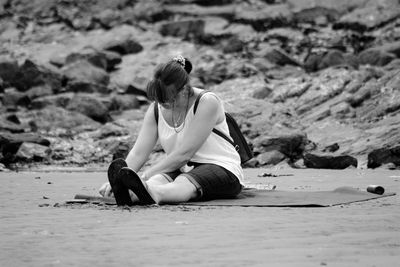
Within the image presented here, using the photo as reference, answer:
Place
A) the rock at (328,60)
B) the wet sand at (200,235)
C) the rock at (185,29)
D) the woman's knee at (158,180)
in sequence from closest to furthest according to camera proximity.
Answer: the wet sand at (200,235) → the woman's knee at (158,180) → the rock at (328,60) → the rock at (185,29)

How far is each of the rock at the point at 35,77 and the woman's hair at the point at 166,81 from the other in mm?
22904

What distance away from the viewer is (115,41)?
112ft

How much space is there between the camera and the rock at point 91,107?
25.4 m

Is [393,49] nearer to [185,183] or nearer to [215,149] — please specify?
[215,149]

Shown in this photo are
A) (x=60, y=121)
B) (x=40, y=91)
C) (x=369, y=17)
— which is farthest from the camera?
(x=369, y=17)

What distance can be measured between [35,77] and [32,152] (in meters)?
10.9

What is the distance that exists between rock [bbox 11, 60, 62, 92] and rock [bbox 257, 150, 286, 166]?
1392 cm

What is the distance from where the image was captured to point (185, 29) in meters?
35.6

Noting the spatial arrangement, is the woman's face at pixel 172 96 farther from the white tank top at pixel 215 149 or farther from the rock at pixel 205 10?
the rock at pixel 205 10

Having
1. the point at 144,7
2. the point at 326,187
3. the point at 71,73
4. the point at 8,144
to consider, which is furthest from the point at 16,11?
the point at 326,187

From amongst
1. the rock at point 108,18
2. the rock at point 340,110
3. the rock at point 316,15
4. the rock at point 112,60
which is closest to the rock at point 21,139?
the rock at point 340,110

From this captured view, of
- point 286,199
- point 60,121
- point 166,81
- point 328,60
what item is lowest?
point 60,121

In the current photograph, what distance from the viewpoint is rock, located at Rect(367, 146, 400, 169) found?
1403 cm

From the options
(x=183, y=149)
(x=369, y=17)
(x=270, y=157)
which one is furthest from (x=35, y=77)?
(x=183, y=149)
